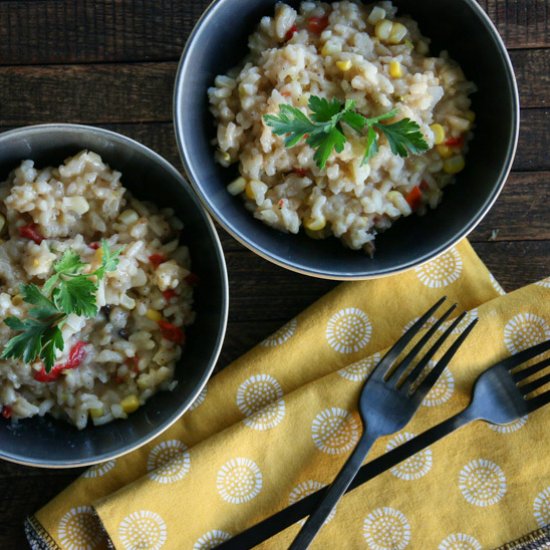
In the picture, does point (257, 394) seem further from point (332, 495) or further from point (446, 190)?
point (446, 190)

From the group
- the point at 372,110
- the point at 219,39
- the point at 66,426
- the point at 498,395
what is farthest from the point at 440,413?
the point at 219,39

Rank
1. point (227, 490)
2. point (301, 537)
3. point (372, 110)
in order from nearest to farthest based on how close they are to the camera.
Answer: point (372, 110) → point (301, 537) → point (227, 490)

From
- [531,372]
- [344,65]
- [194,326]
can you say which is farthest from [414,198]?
[194,326]

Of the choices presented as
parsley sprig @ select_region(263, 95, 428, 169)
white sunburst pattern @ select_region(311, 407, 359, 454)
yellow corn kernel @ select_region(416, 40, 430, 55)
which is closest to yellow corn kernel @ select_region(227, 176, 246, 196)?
parsley sprig @ select_region(263, 95, 428, 169)

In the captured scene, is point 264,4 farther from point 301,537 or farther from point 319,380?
point 301,537

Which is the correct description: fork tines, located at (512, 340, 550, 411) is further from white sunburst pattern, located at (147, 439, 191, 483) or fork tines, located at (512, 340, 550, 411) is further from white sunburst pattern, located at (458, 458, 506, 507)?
white sunburst pattern, located at (147, 439, 191, 483)

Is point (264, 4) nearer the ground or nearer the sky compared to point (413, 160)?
nearer the sky

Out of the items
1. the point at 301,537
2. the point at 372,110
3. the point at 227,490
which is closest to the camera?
the point at 372,110
